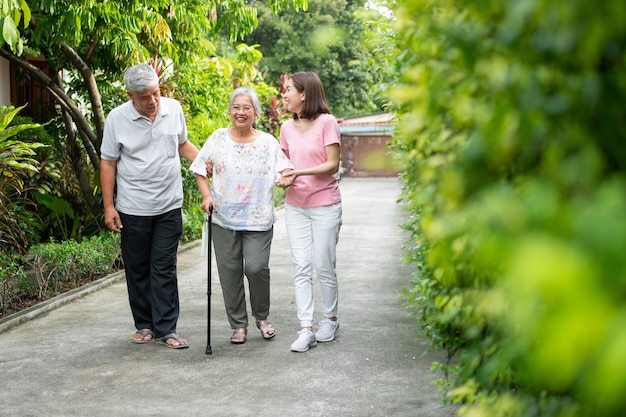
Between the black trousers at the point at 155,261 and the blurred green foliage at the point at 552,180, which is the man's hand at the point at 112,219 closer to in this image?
the black trousers at the point at 155,261

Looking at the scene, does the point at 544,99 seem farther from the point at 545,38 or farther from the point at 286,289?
the point at 286,289

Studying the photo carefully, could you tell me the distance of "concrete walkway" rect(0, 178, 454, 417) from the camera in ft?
17.2

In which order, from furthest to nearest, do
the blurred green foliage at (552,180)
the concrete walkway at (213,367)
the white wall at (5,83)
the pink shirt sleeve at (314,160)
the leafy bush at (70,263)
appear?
the white wall at (5,83) → the leafy bush at (70,263) → the pink shirt sleeve at (314,160) → the concrete walkway at (213,367) → the blurred green foliage at (552,180)

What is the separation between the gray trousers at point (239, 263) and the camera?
6.81 m

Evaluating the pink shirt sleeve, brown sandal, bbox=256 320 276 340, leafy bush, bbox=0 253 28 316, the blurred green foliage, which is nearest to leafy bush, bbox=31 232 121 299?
leafy bush, bbox=0 253 28 316

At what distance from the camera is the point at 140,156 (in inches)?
264

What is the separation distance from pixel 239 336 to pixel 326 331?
27.2 inches

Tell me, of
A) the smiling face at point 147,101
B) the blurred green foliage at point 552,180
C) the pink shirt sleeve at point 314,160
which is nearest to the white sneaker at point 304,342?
the pink shirt sleeve at point 314,160

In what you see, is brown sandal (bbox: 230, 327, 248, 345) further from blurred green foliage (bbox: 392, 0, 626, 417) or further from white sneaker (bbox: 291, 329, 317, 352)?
blurred green foliage (bbox: 392, 0, 626, 417)

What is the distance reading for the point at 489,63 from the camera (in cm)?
152

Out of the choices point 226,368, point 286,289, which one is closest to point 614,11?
point 226,368

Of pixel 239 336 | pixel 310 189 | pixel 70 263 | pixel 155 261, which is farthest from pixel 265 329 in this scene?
pixel 70 263

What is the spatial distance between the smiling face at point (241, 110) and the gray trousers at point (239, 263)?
850 mm

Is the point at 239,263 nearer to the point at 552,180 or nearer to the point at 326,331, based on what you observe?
the point at 326,331
